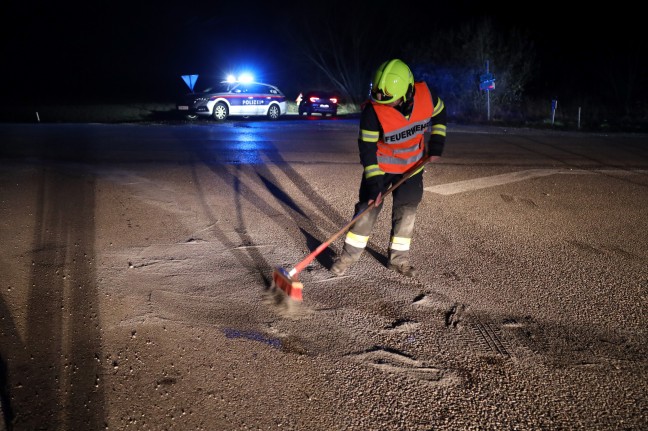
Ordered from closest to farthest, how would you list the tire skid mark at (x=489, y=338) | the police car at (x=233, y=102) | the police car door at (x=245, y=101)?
1. the tire skid mark at (x=489, y=338)
2. the police car at (x=233, y=102)
3. the police car door at (x=245, y=101)

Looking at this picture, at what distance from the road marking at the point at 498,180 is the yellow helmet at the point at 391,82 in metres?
3.67

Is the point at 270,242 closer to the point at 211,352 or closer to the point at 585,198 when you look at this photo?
the point at 211,352

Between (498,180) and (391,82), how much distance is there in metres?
5.01

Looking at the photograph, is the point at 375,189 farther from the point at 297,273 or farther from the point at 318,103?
the point at 318,103

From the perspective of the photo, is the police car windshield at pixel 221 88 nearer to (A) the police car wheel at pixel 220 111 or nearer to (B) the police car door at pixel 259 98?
(A) the police car wheel at pixel 220 111

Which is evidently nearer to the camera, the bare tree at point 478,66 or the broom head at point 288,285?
the broom head at point 288,285

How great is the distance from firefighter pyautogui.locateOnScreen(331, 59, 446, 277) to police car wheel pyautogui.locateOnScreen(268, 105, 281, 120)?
16680 mm

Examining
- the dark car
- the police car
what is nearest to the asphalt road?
the police car

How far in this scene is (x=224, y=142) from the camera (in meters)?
11.9

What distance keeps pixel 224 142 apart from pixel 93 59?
159ft

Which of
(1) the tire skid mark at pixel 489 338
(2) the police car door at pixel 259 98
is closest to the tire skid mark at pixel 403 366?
(1) the tire skid mark at pixel 489 338

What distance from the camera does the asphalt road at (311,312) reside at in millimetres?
2523

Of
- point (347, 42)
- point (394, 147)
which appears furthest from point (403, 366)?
point (347, 42)

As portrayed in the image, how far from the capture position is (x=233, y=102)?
62.1 feet
